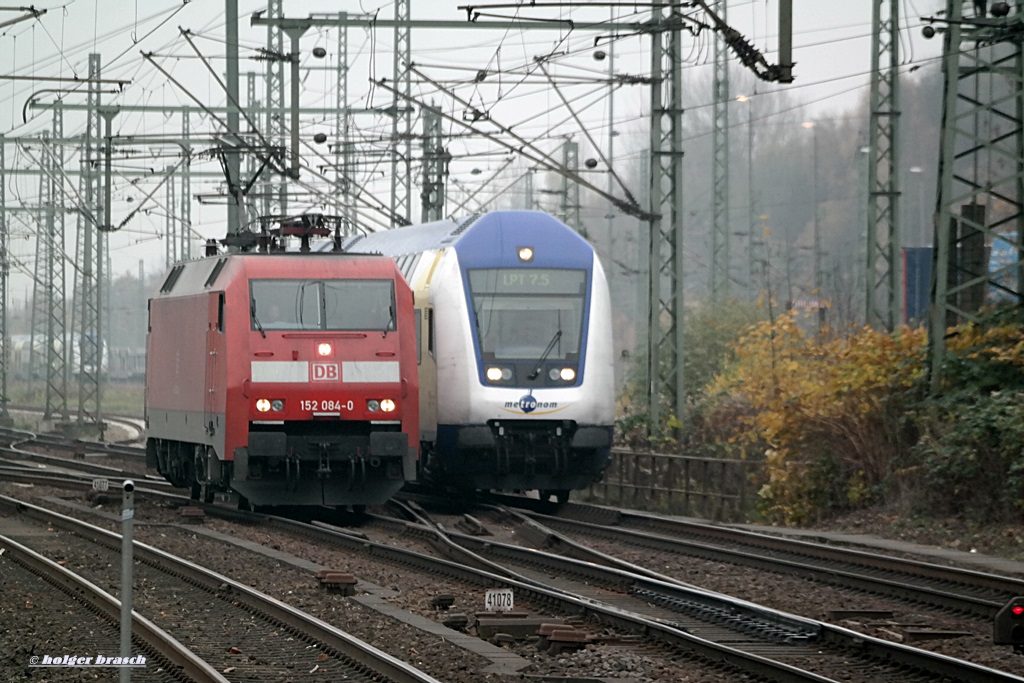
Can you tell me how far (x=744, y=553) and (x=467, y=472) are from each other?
633 centimetres

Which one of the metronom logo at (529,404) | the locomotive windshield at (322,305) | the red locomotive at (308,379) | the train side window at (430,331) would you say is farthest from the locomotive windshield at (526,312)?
the locomotive windshield at (322,305)

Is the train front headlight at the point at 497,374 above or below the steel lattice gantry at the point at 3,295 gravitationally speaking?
below

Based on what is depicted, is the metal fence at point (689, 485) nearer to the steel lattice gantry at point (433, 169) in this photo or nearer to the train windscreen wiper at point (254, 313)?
the train windscreen wiper at point (254, 313)

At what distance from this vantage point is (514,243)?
21.9 metres

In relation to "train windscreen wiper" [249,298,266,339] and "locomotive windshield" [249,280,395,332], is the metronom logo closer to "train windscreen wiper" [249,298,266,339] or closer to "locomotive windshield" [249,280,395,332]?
"locomotive windshield" [249,280,395,332]

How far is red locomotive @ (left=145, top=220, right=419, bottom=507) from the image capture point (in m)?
19.7

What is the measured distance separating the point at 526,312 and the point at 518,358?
658 millimetres

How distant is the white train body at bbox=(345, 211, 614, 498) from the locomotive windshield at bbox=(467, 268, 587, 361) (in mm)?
13

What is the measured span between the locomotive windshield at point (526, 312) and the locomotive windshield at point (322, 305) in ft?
5.21

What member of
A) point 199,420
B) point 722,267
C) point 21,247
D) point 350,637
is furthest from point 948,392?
point 21,247

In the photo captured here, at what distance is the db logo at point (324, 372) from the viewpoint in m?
19.9

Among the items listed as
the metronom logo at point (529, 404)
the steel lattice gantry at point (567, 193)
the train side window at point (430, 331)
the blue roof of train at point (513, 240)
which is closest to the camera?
the metronom logo at point (529, 404)

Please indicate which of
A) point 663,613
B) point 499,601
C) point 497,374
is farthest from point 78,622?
point 497,374

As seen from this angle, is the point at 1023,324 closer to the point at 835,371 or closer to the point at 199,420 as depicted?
the point at 835,371
